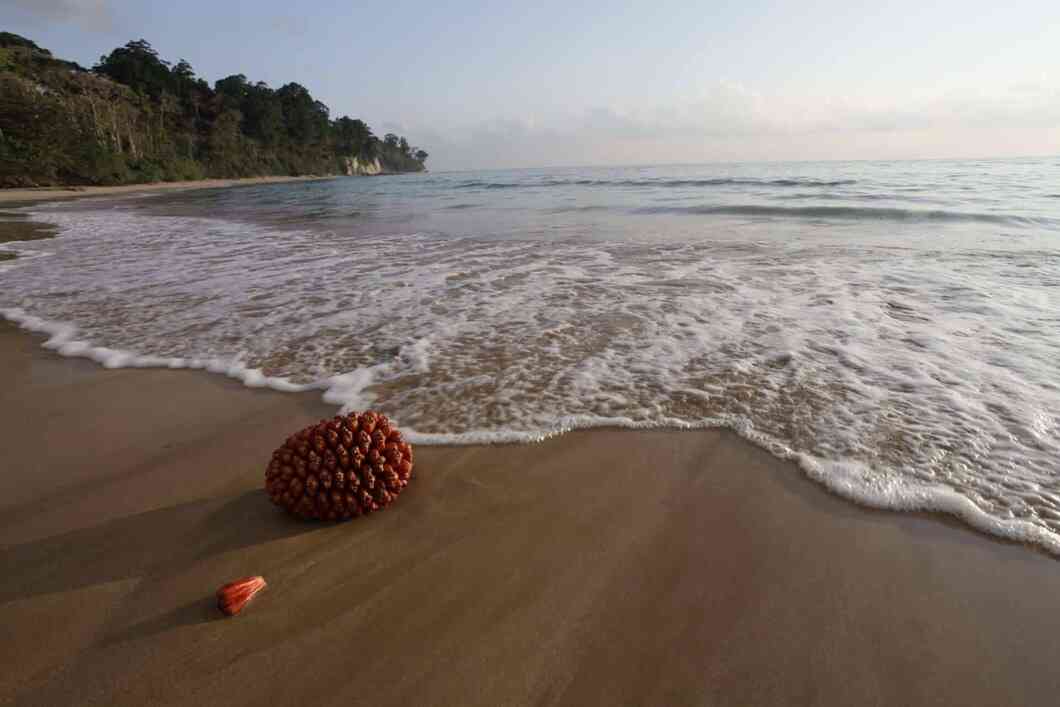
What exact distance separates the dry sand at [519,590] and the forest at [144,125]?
47287 millimetres

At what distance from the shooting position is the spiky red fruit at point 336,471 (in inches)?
79.1

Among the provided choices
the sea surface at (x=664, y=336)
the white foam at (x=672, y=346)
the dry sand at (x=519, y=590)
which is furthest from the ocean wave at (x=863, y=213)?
the dry sand at (x=519, y=590)

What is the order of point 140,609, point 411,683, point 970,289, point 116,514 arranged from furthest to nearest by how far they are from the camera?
point 970,289
point 116,514
point 140,609
point 411,683

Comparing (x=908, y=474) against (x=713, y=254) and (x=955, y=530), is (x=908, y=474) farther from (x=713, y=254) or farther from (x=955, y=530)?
(x=713, y=254)

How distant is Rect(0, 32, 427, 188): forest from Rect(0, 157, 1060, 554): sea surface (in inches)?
1563

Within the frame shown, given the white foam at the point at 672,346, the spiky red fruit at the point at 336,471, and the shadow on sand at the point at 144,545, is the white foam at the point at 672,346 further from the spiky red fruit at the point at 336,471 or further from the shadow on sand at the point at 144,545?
the shadow on sand at the point at 144,545

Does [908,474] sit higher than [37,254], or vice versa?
[37,254]

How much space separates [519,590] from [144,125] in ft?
225

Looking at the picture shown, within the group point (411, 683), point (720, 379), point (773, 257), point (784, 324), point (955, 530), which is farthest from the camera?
point (773, 257)

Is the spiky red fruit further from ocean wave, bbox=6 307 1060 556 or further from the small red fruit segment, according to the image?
ocean wave, bbox=6 307 1060 556

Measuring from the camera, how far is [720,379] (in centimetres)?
322

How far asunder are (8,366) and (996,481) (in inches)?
231

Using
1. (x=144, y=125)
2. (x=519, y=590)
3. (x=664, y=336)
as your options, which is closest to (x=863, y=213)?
(x=664, y=336)

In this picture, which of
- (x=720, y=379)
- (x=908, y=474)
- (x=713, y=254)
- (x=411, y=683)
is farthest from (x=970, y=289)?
(x=411, y=683)
